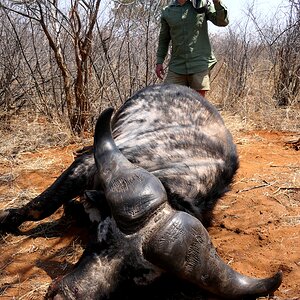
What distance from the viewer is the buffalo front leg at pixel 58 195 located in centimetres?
331

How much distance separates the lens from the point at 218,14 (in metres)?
4.96

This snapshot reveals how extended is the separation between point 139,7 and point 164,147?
12.9 ft

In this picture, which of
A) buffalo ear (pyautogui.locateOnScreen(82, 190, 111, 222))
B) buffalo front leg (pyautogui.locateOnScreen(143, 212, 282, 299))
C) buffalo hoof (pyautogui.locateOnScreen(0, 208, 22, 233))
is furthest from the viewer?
buffalo hoof (pyautogui.locateOnScreen(0, 208, 22, 233))

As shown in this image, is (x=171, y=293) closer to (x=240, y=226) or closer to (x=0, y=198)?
(x=240, y=226)

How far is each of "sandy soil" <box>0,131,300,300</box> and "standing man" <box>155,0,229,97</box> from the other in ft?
3.94

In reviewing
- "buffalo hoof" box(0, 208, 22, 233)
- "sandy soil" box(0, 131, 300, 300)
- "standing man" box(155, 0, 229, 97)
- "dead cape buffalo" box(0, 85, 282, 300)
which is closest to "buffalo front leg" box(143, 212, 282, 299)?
"dead cape buffalo" box(0, 85, 282, 300)

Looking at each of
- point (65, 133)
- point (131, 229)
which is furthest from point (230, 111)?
point (131, 229)

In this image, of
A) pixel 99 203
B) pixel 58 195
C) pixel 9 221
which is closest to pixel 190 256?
pixel 99 203

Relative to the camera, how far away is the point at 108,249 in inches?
87.2

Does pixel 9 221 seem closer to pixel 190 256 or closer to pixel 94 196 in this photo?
pixel 94 196

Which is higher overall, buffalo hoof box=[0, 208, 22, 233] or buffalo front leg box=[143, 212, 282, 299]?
buffalo front leg box=[143, 212, 282, 299]

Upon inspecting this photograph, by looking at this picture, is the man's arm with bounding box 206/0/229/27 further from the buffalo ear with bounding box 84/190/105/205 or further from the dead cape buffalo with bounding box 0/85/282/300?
the buffalo ear with bounding box 84/190/105/205

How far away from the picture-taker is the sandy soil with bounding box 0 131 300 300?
9.14 ft

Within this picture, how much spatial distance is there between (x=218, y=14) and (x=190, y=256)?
3613mm
